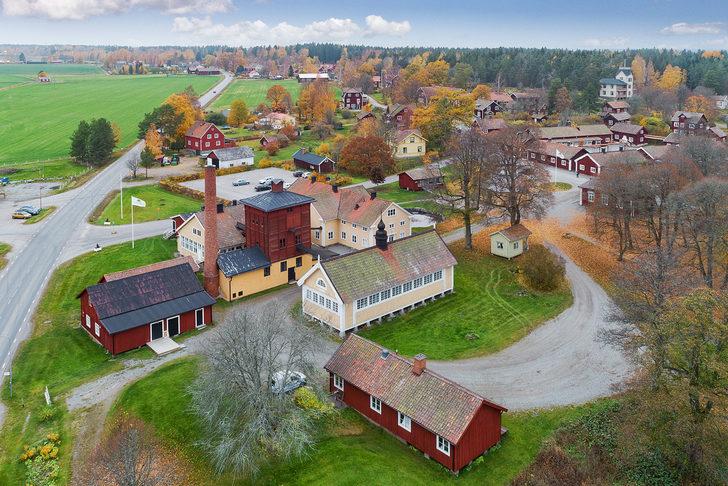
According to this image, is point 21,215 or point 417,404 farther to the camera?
point 21,215

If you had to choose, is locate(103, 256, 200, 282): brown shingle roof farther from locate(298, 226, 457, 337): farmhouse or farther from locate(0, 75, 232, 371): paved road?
locate(298, 226, 457, 337): farmhouse

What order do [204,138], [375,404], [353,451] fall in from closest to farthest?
[353,451] < [375,404] < [204,138]

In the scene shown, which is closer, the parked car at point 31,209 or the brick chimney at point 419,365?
the brick chimney at point 419,365

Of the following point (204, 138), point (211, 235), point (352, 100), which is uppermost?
point (352, 100)

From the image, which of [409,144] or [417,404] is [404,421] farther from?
[409,144]

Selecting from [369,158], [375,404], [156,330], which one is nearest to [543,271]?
[375,404]

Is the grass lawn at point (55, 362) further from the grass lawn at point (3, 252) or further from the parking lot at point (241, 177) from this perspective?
the parking lot at point (241, 177)

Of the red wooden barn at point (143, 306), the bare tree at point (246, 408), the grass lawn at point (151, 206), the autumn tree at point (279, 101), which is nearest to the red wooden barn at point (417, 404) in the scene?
the bare tree at point (246, 408)
